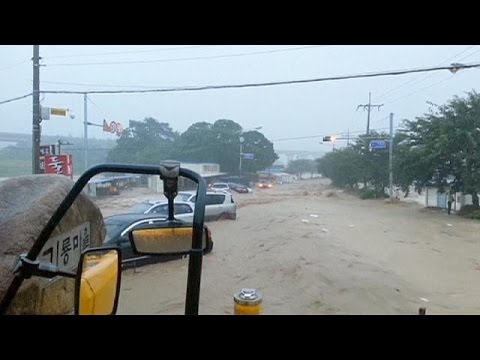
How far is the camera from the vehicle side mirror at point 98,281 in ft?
3.11

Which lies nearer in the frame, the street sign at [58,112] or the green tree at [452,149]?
the street sign at [58,112]

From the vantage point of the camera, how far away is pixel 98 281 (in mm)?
991

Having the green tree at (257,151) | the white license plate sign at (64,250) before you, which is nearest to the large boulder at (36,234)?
the white license plate sign at (64,250)

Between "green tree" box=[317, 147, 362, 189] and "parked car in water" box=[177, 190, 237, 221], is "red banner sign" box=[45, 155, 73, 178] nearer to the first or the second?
"parked car in water" box=[177, 190, 237, 221]

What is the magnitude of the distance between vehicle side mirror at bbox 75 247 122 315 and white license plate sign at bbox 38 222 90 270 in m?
0.70

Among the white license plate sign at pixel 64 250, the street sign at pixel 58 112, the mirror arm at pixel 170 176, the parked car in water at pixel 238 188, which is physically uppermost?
the street sign at pixel 58 112

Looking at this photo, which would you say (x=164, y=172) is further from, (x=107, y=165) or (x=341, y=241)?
(x=341, y=241)

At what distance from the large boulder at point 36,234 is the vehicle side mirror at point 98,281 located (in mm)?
892

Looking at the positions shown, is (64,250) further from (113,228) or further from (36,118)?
(36,118)

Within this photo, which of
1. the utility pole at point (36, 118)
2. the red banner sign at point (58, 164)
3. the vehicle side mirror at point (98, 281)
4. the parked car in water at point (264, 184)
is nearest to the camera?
the vehicle side mirror at point (98, 281)

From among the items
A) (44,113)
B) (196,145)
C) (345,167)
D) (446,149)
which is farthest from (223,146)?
(345,167)

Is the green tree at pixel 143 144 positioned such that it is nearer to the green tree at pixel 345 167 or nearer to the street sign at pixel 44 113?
the street sign at pixel 44 113
